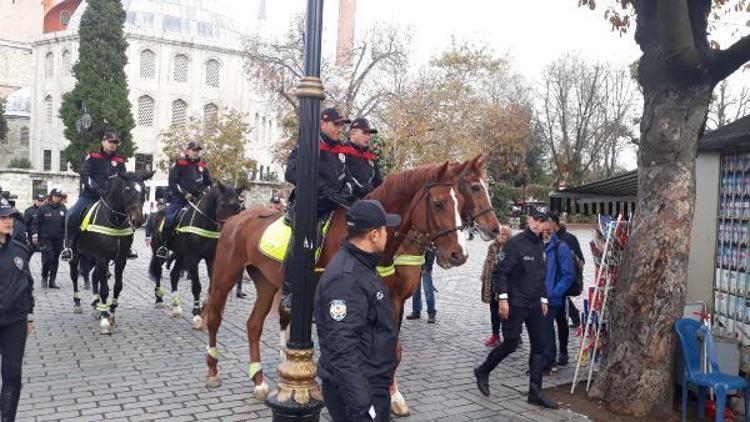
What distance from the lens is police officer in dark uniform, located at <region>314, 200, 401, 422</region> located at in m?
3.73

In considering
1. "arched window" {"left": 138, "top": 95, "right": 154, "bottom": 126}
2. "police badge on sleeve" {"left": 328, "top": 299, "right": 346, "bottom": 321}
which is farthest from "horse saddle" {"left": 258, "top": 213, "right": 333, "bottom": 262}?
"arched window" {"left": 138, "top": 95, "right": 154, "bottom": 126}

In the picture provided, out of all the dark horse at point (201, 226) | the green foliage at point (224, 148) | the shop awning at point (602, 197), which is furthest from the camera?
the green foliage at point (224, 148)

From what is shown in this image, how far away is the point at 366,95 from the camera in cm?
3897

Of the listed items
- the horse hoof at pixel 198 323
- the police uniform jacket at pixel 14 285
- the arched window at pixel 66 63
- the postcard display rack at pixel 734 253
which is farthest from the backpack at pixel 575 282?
the arched window at pixel 66 63

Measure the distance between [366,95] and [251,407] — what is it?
33427mm

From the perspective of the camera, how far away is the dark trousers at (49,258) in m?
14.8

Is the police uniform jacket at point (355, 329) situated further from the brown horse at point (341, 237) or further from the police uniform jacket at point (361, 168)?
the police uniform jacket at point (361, 168)

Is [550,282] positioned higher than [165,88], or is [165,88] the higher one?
[165,88]

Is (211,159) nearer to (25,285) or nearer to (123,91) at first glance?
Answer: (123,91)

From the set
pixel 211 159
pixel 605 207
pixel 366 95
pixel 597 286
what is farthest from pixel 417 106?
pixel 597 286

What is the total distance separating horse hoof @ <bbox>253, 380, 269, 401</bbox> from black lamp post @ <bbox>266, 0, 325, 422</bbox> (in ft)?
6.77

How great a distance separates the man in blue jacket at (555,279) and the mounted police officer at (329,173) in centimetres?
301

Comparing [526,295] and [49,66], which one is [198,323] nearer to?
[526,295]

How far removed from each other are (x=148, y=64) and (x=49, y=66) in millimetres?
9815
